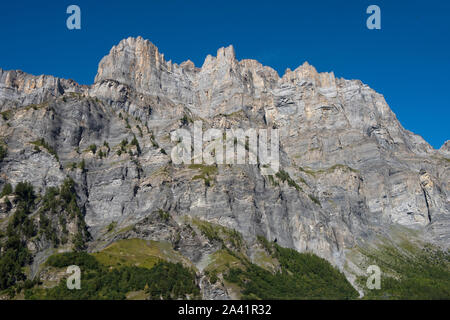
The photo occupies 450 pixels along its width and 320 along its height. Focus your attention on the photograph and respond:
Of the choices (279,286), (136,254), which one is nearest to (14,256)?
(136,254)

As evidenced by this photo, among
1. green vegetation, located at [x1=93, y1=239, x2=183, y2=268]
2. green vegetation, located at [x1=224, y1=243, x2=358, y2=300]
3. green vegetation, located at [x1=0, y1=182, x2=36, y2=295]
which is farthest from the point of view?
green vegetation, located at [x1=93, y1=239, x2=183, y2=268]

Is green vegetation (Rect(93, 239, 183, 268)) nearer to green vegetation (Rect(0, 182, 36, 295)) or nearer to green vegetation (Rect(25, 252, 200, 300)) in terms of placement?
green vegetation (Rect(25, 252, 200, 300))

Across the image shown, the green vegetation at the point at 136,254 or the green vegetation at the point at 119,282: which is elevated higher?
the green vegetation at the point at 136,254

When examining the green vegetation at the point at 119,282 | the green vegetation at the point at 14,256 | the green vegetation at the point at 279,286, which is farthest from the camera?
the green vegetation at the point at 279,286

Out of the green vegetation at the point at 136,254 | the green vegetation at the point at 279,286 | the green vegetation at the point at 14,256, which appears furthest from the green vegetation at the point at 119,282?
the green vegetation at the point at 279,286

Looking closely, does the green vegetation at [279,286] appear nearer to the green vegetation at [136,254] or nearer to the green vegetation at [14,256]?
the green vegetation at [136,254]

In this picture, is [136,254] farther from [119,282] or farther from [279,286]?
[279,286]

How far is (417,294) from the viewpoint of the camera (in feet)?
626

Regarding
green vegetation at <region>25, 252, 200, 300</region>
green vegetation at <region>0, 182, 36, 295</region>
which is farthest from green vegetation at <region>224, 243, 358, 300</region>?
Result: green vegetation at <region>0, 182, 36, 295</region>

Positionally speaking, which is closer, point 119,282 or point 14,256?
point 119,282

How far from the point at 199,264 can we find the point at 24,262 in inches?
2576

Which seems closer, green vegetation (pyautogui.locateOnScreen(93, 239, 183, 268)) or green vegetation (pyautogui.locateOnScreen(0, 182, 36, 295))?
green vegetation (pyautogui.locateOnScreen(0, 182, 36, 295))

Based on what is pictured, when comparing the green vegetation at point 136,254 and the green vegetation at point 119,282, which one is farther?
the green vegetation at point 136,254
